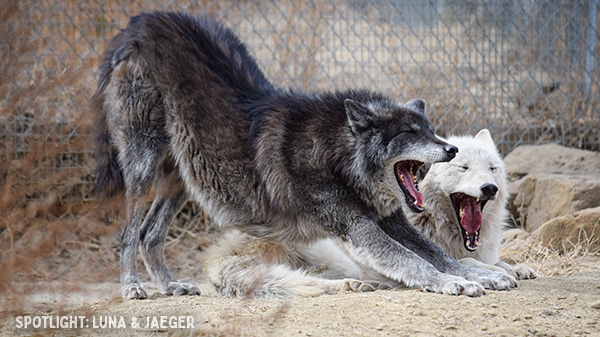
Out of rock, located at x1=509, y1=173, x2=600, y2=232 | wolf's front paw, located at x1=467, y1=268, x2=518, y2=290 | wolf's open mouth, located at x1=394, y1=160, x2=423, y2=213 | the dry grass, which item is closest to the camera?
wolf's front paw, located at x1=467, y1=268, x2=518, y2=290

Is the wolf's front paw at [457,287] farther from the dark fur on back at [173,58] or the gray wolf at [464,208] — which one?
the dark fur on back at [173,58]

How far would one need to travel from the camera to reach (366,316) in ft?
10.7

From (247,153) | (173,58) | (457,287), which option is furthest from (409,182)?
(173,58)

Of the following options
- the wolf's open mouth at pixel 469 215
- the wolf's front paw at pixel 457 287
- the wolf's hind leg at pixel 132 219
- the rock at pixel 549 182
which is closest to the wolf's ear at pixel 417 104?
the wolf's open mouth at pixel 469 215

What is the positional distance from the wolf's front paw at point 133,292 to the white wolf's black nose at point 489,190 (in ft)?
7.46

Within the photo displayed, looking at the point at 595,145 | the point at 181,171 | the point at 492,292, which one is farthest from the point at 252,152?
the point at 595,145

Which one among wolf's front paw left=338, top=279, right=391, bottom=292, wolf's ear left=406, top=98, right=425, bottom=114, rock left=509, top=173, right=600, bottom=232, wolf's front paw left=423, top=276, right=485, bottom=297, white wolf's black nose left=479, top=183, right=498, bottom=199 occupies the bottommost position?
wolf's front paw left=338, top=279, right=391, bottom=292

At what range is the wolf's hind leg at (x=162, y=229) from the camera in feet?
15.7

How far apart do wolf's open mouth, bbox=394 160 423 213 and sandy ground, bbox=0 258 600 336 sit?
608mm

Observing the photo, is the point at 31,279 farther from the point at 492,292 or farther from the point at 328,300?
the point at 492,292

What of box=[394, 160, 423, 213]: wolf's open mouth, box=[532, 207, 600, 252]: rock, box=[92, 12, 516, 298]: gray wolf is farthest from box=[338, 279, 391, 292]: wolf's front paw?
box=[532, 207, 600, 252]: rock

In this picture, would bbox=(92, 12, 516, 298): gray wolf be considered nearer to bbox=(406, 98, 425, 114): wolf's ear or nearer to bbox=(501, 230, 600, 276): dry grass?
bbox=(406, 98, 425, 114): wolf's ear

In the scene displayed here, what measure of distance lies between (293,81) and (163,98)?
196cm

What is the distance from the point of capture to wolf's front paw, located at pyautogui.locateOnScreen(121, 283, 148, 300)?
177 inches
